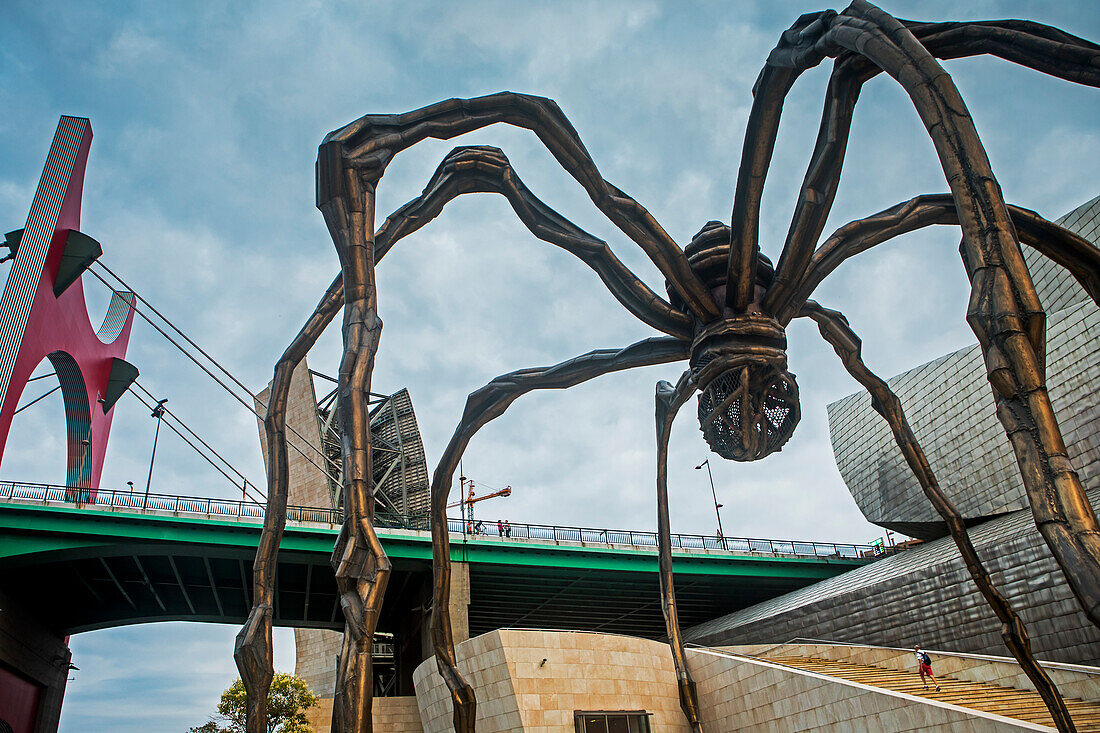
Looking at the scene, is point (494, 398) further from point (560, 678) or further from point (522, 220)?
point (560, 678)

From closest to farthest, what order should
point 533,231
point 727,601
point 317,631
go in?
point 533,231 < point 727,601 < point 317,631

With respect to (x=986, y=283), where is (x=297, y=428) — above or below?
above

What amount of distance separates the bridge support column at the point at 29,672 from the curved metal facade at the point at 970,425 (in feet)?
123

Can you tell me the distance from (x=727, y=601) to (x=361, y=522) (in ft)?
136

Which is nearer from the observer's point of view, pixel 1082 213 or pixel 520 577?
pixel 1082 213

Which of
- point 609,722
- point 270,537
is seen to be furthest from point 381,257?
point 609,722

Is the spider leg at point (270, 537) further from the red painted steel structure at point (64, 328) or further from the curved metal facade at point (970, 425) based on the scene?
the red painted steel structure at point (64, 328)

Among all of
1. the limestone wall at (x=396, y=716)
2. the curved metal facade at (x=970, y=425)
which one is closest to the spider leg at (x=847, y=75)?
the curved metal facade at (x=970, y=425)

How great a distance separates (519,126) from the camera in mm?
6391

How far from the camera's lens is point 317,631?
51250 mm

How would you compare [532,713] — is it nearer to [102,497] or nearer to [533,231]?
[533,231]

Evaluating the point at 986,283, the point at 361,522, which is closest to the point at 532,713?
the point at 361,522

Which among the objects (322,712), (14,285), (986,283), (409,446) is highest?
(409,446)

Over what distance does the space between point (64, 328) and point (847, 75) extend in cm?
3797
